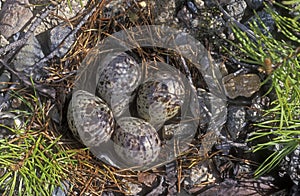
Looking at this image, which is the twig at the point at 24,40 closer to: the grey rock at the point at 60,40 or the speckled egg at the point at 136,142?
the grey rock at the point at 60,40

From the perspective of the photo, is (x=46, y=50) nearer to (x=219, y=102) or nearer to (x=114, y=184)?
(x=114, y=184)

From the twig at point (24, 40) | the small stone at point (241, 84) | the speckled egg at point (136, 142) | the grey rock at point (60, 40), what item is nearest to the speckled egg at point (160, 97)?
the speckled egg at point (136, 142)

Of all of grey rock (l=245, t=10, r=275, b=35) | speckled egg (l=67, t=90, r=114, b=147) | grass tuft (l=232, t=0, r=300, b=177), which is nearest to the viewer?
grass tuft (l=232, t=0, r=300, b=177)

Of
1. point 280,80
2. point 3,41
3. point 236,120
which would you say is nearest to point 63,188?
point 3,41

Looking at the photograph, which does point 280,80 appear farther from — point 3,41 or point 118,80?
point 3,41

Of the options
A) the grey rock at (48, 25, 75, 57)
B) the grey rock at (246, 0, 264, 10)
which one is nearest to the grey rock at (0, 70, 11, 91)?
the grey rock at (48, 25, 75, 57)

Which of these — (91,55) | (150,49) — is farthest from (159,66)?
(91,55)

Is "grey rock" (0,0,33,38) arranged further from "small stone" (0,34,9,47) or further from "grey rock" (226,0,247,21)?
"grey rock" (226,0,247,21)

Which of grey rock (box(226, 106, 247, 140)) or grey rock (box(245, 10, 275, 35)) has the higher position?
grey rock (box(245, 10, 275, 35))
